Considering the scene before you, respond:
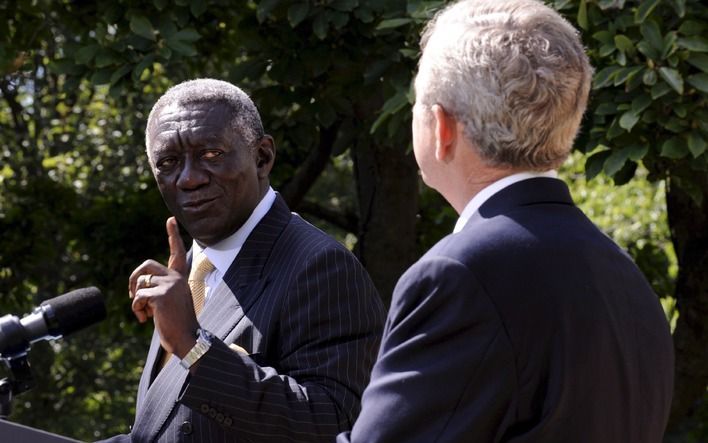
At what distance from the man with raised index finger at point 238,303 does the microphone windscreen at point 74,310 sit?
7.3 inches

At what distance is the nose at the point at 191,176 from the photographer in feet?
10.3

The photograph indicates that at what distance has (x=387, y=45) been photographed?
5559mm

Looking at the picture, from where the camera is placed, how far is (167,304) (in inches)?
103

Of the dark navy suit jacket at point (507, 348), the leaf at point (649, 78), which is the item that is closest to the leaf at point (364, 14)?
the leaf at point (649, 78)

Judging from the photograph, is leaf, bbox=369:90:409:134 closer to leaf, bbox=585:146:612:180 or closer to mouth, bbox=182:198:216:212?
leaf, bbox=585:146:612:180

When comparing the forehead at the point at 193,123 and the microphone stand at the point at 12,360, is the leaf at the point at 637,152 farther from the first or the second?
the microphone stand at the point at 12,360

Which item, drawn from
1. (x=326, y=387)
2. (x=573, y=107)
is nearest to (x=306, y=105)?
(x=326, y=387)

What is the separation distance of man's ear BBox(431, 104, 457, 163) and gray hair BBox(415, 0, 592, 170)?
0.01m

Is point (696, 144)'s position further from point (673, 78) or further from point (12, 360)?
point (12, 360)

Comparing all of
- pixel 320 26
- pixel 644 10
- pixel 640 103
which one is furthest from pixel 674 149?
pixel 320 26

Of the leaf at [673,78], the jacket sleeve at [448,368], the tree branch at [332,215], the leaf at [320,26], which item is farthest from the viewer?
the tree branch at [332,215]

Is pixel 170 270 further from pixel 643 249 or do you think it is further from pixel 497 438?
pixel 643 249

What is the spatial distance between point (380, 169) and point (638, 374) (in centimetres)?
482

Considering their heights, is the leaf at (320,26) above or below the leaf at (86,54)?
below
